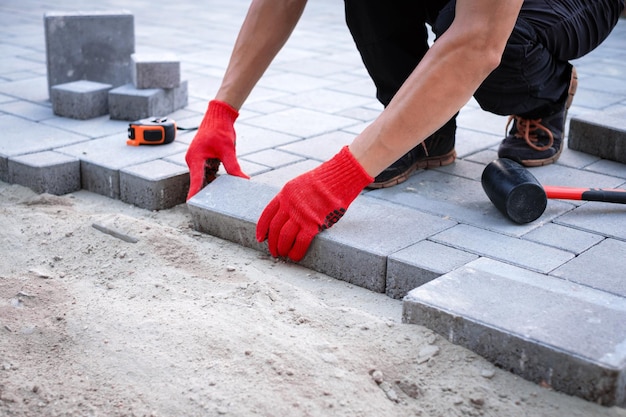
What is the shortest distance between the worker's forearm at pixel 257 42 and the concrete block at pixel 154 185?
0.35m

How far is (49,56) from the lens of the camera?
406 centimetres

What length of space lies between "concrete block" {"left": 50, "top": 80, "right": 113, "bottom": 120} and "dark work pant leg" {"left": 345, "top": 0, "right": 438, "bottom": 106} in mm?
1490

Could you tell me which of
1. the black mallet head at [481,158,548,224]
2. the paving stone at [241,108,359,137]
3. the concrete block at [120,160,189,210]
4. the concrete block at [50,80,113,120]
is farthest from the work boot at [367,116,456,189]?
the concrete block at [50,80,113,120]

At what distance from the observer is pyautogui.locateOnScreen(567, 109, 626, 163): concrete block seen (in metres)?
3.21

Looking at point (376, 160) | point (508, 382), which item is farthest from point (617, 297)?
point (376, 160)

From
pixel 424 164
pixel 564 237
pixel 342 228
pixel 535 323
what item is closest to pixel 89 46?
pixel 424 164

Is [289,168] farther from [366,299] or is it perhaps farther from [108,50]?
[108,50]

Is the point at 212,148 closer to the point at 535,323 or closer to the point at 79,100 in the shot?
the point at 79,100

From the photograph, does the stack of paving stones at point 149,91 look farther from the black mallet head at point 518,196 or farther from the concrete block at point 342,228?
the black mallet head at point 518,196

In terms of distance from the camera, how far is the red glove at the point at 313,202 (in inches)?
89.8

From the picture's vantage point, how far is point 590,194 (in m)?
2.65

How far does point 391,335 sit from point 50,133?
219 cm

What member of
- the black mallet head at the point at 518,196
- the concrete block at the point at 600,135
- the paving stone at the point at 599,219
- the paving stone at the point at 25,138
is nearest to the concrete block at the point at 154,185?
the paving stone at the point at 25,138

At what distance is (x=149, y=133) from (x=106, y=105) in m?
0.74
